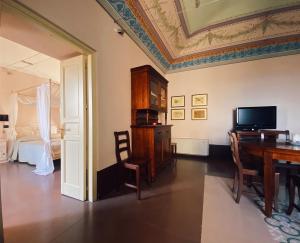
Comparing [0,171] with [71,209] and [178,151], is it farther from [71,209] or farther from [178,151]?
[178,151]

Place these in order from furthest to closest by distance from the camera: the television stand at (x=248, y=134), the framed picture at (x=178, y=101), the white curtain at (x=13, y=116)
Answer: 1. the framed picture at (x=178, y=101)
2. the white curtain at (x=13, y=116)
3. the television stand at (x=248, y=134)

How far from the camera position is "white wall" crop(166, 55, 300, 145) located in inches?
154

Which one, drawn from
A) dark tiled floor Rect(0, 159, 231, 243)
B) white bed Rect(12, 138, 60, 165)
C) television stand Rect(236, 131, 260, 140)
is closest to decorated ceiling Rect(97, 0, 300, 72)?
television stand Rect(236, 131, 260, 140)

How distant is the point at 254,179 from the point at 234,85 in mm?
2739

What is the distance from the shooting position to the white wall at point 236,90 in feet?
12.8

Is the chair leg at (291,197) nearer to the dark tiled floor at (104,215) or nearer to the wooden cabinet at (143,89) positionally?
the dark tiled floor at (104,215)

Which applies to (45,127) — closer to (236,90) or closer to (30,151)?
(30,151)

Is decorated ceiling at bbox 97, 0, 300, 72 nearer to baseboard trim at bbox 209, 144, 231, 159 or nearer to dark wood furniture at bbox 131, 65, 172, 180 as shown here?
dark wood furniture at bbox 131, 65, 172, 180

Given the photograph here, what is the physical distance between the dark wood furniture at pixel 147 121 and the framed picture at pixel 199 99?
1.83 metres

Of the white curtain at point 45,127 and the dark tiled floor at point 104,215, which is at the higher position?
the white curtain at point 45,127

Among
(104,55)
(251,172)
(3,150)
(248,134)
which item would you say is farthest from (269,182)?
(3,150)

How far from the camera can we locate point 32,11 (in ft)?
4.72

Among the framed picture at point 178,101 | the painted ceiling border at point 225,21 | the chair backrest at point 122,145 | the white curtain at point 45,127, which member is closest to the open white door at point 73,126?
the chair backrest at point 122,145

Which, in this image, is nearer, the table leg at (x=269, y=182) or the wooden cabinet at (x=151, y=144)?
the table leg at (x=269, y=182)
